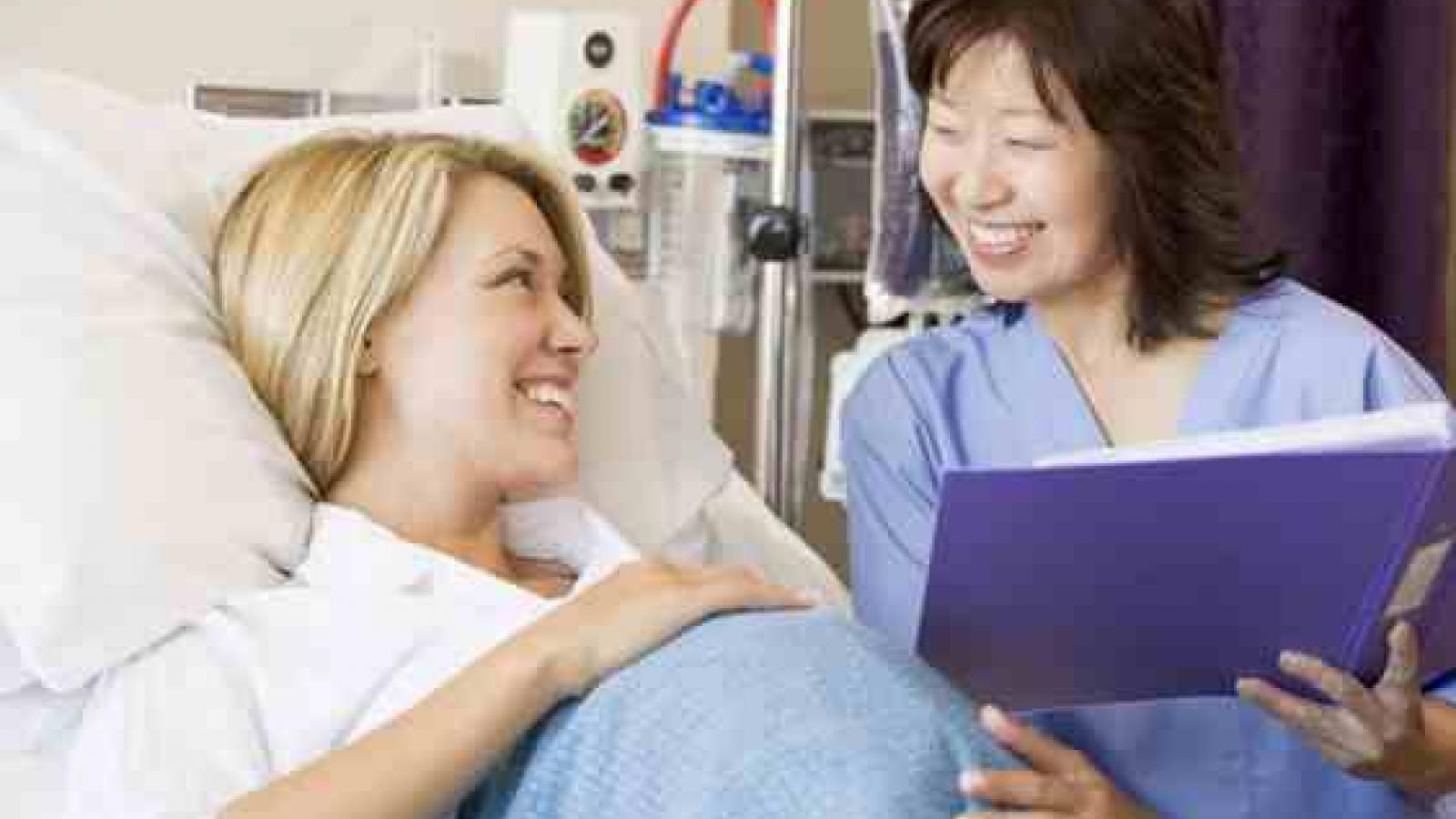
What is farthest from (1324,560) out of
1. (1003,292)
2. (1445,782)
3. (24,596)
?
(24,596)

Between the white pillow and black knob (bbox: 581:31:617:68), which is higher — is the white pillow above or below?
below

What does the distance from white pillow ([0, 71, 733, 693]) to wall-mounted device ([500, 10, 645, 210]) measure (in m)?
0.65

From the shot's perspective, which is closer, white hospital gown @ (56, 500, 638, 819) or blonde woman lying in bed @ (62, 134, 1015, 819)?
blonde woman lying in bed @ (62, 134, 1015, 819)

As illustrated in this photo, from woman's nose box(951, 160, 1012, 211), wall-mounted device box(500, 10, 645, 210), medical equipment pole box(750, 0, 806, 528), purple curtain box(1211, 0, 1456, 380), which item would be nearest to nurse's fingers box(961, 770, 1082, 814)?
woman's nose box(951, 160, 1012, 211)

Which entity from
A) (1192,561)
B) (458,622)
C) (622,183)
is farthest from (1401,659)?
(622,183)

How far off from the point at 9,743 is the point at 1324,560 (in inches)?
36.2

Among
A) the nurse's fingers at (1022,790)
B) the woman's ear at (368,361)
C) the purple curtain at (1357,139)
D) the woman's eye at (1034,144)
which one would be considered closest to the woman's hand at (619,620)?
the nurse's fingers at (1022,790)

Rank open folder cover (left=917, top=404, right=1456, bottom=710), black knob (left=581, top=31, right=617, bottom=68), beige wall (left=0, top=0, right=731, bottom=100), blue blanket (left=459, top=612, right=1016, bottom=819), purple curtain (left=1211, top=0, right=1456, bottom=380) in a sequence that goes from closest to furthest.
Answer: blue blanket (left=459, top=612, right=1016, bottom=819)
open folder cover (left=917, top=404, right=1456, bottom=710)
beige wall (left=0, top=0, right=731, bottom=100)
black knob (left=581, top=31, right=617, bottom=68)
purple curtain (left=1211, top=0, right=1456, bottom=380)

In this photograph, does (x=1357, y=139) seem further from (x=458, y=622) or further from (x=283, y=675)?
(x=283, y=675)

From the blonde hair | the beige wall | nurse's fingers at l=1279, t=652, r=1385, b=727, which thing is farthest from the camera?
the beige wall

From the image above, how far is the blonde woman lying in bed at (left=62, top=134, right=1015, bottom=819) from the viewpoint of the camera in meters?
1.22

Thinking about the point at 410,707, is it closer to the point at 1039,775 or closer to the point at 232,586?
the point at 232,586

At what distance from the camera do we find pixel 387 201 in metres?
1.59

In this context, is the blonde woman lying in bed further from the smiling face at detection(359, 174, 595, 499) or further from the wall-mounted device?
the wall-mounted device
